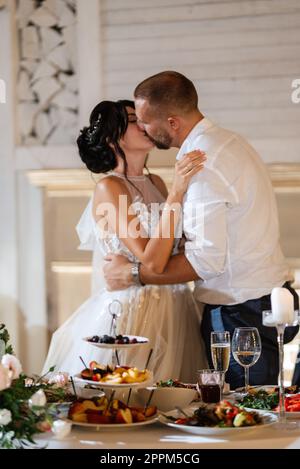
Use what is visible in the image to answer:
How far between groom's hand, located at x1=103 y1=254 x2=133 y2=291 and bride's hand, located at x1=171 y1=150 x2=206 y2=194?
0.47 meters

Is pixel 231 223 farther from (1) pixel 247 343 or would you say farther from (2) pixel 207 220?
(1) pixel 247 343

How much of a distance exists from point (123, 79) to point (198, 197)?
159 cm

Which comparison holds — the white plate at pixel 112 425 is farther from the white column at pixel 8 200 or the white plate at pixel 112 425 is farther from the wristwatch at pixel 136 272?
the white column at pixel 8 200

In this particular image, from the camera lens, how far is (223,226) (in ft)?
9.46

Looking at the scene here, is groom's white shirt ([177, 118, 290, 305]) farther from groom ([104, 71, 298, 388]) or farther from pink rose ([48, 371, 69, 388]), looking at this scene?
pink rose ([48, 371, 69, 388])

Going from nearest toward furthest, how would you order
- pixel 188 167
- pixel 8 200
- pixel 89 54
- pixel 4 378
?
pixel 4 378, pixel 188 167, pixel 89 54, pixel 8 200

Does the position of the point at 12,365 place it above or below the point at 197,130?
below

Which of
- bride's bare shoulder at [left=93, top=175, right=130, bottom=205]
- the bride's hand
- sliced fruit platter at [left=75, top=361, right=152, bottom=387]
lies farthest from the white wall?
sliced fruit platter at [left=75, top=361, right=152, bottom=387]

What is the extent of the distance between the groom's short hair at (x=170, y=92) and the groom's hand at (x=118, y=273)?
0.64 meters

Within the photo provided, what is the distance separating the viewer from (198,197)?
9.59 ft

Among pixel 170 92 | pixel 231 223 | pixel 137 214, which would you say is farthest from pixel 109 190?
pixel 231 223

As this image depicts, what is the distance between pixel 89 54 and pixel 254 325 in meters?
1.98
